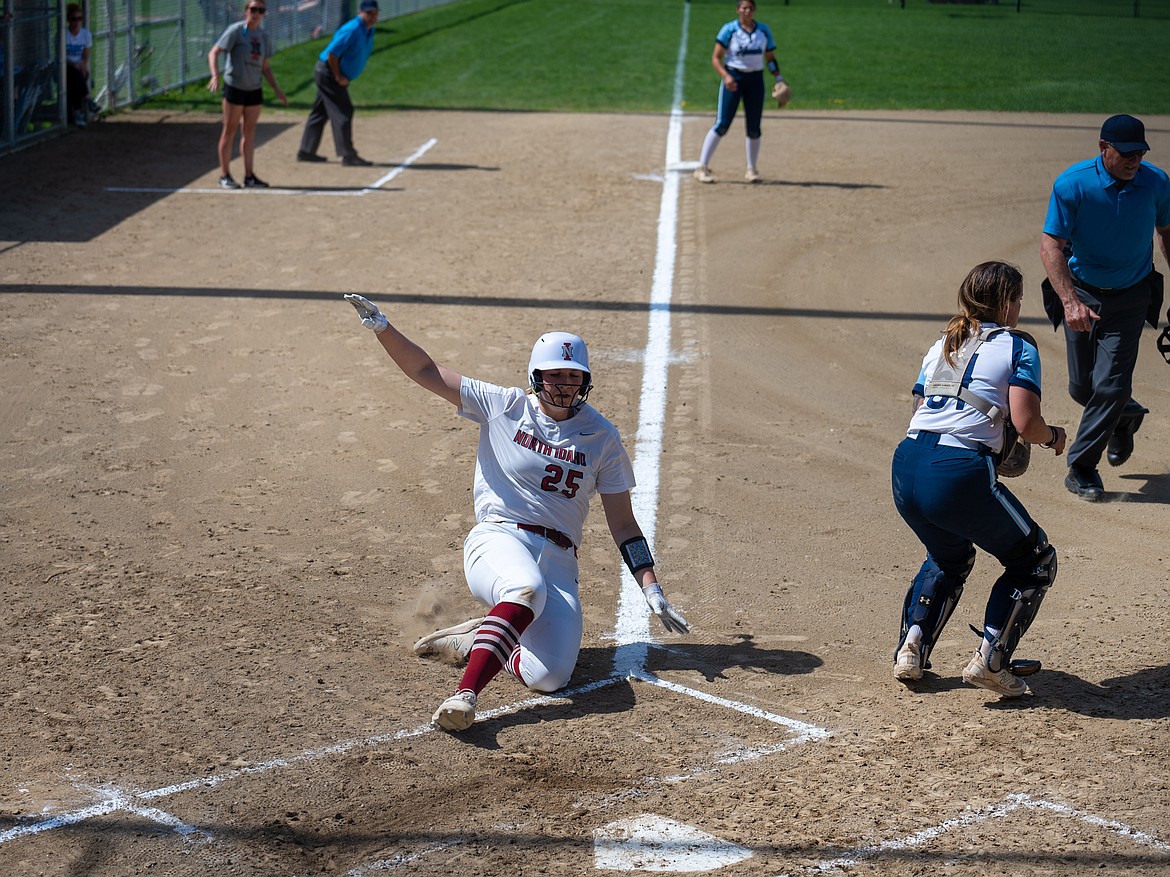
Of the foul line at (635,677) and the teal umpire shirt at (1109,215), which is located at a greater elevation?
the teal umpire shirt at (1109,215)

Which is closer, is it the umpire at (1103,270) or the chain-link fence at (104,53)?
the umpire at (1103,270)

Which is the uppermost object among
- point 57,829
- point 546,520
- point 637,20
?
point 637,20

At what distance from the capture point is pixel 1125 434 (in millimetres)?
8422

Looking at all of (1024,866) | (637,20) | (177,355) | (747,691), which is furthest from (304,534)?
(637,20)

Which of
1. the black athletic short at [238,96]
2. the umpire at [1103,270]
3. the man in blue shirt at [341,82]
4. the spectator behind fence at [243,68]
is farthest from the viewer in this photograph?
the man in blue shirt at [341,82]

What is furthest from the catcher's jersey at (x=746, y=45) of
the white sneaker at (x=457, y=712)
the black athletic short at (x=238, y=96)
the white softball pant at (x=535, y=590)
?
the white sneaker at (x=457, y=712)

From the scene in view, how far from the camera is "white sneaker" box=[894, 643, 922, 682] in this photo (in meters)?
5.62

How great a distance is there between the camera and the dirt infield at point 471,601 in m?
4.62

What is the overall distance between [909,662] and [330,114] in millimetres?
14442

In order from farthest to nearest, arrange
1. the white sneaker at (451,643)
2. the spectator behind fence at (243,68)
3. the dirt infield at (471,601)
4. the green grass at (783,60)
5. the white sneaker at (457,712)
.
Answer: the green grass at (783,60), the spectator behind fence at (243,68), the white sneaker at (451,643), the white sneaker at (457,712), the dirt infield at (471,601)

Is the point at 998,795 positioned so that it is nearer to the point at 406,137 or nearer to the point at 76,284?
the point at 76,284

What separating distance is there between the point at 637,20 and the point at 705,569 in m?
38.9

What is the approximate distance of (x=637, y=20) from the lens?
43.1 m

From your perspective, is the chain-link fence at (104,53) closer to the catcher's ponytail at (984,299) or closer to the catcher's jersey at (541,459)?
the catcher's jersey at (541,459)
